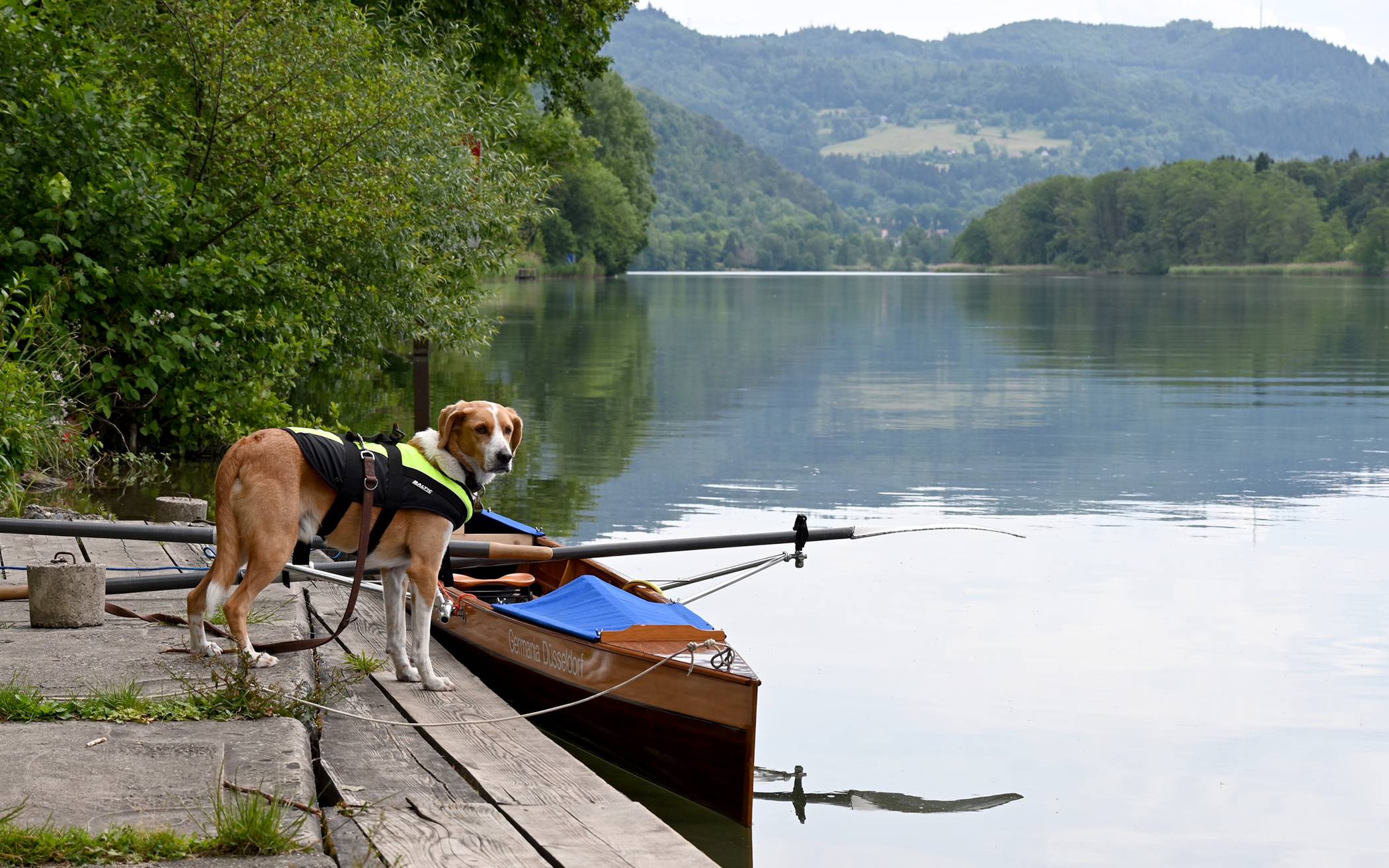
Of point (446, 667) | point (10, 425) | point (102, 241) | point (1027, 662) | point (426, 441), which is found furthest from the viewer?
point (102, 241)

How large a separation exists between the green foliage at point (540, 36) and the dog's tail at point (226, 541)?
21.2 m

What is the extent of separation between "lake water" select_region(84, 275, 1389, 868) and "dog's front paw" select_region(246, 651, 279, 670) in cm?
216

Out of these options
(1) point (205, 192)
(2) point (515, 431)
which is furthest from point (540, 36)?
(2) point (515, 431)

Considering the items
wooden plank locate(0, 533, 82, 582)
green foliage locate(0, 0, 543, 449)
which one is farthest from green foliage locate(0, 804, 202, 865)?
green foliage locate(0, 0, 543, 449)

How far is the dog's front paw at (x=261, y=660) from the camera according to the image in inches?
290

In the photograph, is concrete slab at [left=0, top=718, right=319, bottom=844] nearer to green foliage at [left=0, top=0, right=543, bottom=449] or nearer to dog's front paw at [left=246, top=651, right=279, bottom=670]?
dog's front paw at [left=246, top=651, right=279, bottom=670]

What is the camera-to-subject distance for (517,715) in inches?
297

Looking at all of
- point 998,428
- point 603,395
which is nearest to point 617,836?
point 998,428

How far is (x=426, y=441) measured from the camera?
7.75m

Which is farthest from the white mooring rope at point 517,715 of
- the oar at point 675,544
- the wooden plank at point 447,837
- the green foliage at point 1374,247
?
the green foliage at point 1374,247

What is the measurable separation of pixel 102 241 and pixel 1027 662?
989cm

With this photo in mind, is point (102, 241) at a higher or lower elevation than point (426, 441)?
higher

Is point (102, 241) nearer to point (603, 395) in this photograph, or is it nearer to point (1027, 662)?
point (1027, 662)

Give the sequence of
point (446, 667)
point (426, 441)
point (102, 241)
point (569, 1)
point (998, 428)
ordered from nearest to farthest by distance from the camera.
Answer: point (426, 441) → point (446, 667) → point (102, 241) → point (998, 428) → point (569, 1)
